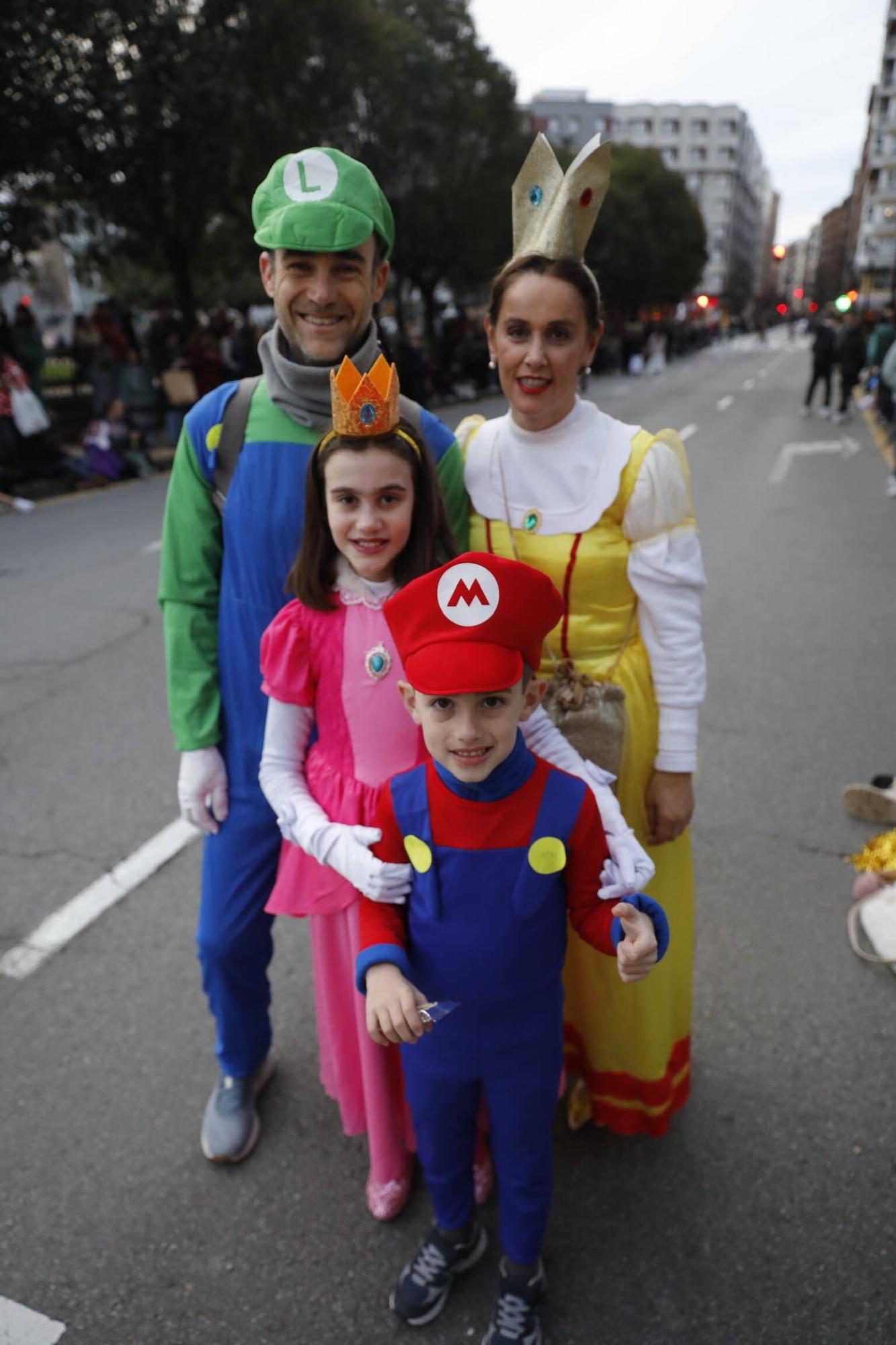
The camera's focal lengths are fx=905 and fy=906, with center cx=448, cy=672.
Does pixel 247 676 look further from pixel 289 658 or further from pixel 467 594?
pixel 467 594

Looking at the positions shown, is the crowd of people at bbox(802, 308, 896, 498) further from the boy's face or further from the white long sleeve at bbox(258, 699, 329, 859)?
the boy's face

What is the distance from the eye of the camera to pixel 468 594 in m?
1.39

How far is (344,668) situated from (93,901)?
80.0 inches

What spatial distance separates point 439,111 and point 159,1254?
76.0 feet

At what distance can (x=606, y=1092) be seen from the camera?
2230mm

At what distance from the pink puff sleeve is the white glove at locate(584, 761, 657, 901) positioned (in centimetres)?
58

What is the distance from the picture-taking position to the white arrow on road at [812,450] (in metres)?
11.9

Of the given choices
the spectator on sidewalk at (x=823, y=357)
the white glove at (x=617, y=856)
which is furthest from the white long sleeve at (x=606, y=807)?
the spectator on sidewalk at (x=823, y=357)

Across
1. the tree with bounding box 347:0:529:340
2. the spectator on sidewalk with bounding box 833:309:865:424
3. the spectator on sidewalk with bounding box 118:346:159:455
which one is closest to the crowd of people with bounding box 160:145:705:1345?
the spectator on sidewalk with bounding box 118:346:159:455

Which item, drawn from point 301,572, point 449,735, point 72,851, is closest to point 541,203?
point 301,572

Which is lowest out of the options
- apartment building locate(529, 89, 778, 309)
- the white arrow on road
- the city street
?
the white arrow on road

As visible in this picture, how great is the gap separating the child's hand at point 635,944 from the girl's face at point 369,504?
2.46 feet

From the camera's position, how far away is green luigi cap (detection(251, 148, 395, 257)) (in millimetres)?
1732

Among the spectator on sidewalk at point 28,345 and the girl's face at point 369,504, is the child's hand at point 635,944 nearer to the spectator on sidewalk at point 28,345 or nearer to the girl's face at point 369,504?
the girl's face at point 369,504
